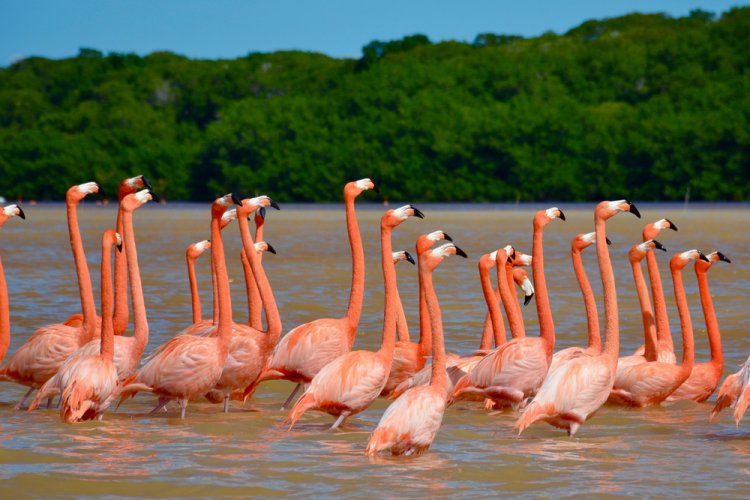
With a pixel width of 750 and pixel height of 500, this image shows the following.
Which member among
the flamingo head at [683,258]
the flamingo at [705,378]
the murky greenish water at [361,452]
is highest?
the flamingo head at [683,258]

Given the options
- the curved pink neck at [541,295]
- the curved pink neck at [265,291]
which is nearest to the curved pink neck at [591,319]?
the curved pink neck at [541,295]

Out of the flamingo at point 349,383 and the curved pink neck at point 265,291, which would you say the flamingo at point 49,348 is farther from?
the flamingo at point 349,383

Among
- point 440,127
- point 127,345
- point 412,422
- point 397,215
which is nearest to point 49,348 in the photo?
point 127,345

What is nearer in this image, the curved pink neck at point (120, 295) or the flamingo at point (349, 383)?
the flamingo at point (349, 383)

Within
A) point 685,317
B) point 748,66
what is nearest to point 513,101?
point 748,66

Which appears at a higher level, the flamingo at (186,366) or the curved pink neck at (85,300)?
the curved pink neck at (85,300)

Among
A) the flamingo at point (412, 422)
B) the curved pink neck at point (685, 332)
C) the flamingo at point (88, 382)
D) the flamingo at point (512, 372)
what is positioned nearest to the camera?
the flamingo at point (412, 422)

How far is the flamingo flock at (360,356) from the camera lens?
778cm

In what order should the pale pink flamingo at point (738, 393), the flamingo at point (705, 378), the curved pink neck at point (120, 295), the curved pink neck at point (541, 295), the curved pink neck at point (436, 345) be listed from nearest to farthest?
the pale pink flamingo at point (738, 393), the curved pink neck at point (436, 345), the curved pink neck at point (541, 295), the curved pink neck at point (120, 295), the flamingo at point (705, 378)

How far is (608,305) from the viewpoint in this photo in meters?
8.34

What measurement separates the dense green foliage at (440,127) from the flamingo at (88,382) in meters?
60.0

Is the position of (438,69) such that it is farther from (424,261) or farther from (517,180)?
(424,261)

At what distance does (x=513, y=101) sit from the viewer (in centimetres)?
7894

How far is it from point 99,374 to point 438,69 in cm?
7638
